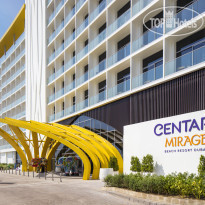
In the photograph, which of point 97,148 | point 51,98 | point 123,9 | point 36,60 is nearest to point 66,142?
point 97,148

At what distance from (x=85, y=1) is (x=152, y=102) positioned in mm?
17468

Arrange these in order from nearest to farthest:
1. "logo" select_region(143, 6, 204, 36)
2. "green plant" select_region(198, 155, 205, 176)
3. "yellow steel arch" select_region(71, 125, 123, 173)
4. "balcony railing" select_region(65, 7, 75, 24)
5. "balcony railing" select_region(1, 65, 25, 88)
A: "green plant" select_region(198, 155, 205, 176) → "logo" select_region(143, 6, 204, 36) → "yellow steel arch" select_region(71, 125, 123, 173) → "balcony railing" select_region(65, 7, 75, 24) → "balcony railing" select_region(1, 65, 25, 88)

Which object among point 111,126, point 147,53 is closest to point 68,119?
point 111,126

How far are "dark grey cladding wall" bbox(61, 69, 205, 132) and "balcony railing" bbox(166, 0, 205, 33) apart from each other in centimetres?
379

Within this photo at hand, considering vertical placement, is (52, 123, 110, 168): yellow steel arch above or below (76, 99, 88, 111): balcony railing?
below

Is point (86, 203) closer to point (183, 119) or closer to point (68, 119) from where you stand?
point (183, 119)

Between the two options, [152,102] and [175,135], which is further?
[152,102]

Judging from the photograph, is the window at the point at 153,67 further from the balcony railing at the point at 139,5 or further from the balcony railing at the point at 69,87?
the balcony railing at the point at 69,87

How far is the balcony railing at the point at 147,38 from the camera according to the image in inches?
897

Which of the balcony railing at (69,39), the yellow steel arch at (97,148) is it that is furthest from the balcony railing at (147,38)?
the balcony railing at (69,39)

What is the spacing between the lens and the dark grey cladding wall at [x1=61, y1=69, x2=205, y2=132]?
18.7m

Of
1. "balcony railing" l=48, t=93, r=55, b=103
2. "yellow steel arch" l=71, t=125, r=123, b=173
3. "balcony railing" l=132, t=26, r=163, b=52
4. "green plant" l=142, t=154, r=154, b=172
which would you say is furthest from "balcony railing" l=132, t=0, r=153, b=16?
"balcony railing" l=48, t=93, r=55, b=103

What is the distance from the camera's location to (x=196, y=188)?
1155 cm

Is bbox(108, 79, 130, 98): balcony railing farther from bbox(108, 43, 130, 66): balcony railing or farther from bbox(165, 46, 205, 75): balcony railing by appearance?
bbox(165, 46, 205, 75): balcony railing
